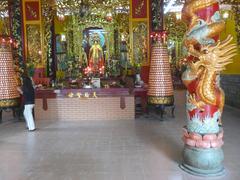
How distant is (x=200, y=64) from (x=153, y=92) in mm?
3762

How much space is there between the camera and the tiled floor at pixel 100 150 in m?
4.14

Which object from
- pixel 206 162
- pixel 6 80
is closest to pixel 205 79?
pixel 206 162

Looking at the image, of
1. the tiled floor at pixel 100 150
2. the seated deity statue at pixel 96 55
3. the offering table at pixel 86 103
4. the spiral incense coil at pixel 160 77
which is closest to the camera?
the tiled floor at pixel 100 150

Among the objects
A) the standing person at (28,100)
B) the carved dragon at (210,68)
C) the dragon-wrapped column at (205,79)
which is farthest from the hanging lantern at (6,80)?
the carved dragon at (210,68)

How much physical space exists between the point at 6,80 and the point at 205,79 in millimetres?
5571

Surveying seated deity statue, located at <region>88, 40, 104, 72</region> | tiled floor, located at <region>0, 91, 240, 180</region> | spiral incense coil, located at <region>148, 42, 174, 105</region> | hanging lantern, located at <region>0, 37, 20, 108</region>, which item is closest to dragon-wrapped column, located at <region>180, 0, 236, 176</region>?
tiled floor, located at <region>0, 91, 240, 180</region>

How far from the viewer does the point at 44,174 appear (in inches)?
163

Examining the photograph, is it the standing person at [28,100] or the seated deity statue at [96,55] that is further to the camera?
the seated deity statue at [96,55]

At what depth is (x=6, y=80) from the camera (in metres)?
7.75

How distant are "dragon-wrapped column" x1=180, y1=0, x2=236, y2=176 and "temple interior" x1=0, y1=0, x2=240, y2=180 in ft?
0.04

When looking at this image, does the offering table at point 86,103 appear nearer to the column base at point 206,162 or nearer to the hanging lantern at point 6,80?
the hanging lantern at point 6,80

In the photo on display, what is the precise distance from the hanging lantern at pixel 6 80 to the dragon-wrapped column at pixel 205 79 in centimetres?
528

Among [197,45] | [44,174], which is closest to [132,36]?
[197,45]

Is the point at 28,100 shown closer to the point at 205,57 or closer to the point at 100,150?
the point at 100,150
